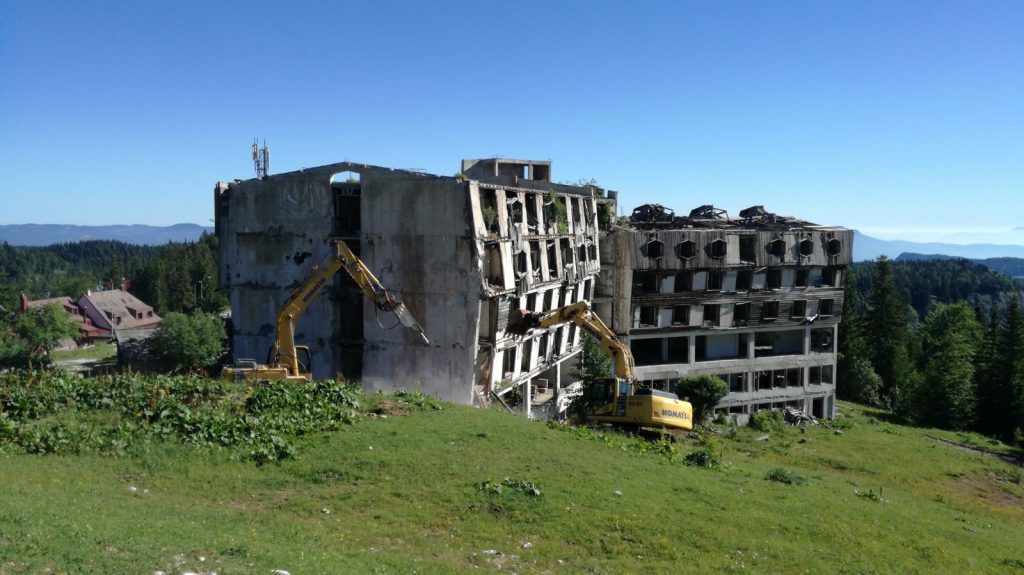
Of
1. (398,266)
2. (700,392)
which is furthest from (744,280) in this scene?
(398,266)

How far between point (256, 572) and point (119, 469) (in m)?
8.08

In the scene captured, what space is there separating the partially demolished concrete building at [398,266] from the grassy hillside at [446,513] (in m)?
9.81

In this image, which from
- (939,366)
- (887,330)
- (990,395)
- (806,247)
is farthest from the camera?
(887,330)

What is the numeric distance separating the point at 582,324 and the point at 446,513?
20.9 m

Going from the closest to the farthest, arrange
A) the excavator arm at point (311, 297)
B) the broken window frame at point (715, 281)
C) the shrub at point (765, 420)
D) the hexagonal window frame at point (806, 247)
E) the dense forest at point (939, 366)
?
1. the excavator arm at point (311, 297)
2. the shrub at point (765, 420)
3. the broken window frame at point (715, 281)
4. the hexagonal window frame at point (806, 247)
5. the dense forest at point (939, 366)

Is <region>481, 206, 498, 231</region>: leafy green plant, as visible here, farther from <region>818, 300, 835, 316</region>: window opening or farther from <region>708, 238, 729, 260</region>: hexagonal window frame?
<region>818, 300, 835, 316</region>: window opening

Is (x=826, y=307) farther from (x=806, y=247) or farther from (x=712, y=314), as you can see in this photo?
(x=712, y=314)

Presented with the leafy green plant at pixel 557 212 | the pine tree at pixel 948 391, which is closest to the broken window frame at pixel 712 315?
the leafy green plant at pixel 557 212

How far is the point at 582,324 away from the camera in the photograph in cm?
3666

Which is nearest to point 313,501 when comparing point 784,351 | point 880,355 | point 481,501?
point 481,501

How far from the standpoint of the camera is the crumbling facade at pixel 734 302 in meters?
55.1

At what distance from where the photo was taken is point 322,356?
38.3m

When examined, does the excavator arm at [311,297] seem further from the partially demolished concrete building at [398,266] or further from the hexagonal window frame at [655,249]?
the hexagonal window frame at [655,249]

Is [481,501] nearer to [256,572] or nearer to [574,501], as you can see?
[574,501]
